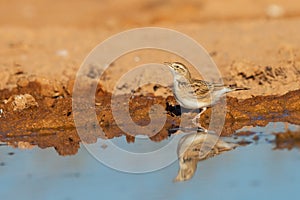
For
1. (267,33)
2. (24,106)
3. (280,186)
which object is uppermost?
(267,33)

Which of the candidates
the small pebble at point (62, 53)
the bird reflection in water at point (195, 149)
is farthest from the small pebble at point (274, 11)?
the bird reflection in water at point (195, 149)

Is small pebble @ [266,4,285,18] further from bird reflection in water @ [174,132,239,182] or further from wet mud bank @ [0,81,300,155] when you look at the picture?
bird reflection in water @ [174,132,239,182]

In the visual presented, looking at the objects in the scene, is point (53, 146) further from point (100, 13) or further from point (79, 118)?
point (100, 13)

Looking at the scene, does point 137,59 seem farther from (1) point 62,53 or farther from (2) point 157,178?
(2) point 157,178

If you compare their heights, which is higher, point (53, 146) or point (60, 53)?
point (60, 53)

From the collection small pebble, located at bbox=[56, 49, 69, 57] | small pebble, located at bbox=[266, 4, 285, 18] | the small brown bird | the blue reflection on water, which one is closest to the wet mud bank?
the small brown bird

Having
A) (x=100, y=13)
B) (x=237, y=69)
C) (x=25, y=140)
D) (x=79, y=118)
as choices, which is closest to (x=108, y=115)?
(x=79, y=118)

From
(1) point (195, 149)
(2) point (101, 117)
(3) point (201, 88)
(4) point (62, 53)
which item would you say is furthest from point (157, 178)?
(4) point (62, 53)
